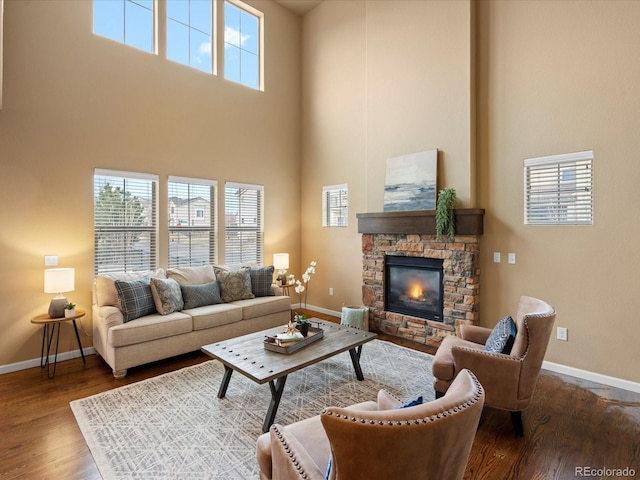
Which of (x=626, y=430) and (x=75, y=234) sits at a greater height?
(x=75, y=234)

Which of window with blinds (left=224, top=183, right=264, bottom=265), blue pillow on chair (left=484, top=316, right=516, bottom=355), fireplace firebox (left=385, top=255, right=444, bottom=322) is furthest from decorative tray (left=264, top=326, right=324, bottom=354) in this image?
window with blinds (left=224, top=183, right=264, bottom=265)

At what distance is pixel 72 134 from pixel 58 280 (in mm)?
1772

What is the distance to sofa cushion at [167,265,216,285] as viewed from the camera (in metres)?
4.57

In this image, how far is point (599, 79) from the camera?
3.40 m

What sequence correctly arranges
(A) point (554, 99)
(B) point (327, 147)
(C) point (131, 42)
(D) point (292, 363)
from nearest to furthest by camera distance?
(D) point (292, 363)
(A) point (554, 99)
(C) point (131, 42)
(B) point (327, 147)

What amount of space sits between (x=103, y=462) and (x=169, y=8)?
563 centimetres

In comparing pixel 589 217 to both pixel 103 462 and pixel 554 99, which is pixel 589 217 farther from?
pixel 103 462

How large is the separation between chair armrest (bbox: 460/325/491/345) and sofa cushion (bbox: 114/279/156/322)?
136 inches

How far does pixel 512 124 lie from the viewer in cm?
401

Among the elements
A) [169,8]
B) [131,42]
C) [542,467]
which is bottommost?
[542,467]

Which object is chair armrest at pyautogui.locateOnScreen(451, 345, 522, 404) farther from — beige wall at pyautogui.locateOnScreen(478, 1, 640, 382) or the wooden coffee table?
beige wall at pyautogui.locateOnScreen(478, 1, 640, 382)

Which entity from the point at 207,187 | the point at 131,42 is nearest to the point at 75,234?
the point at 207,187

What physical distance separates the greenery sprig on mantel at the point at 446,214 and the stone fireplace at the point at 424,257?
8 cm

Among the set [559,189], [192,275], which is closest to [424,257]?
[559,189]
